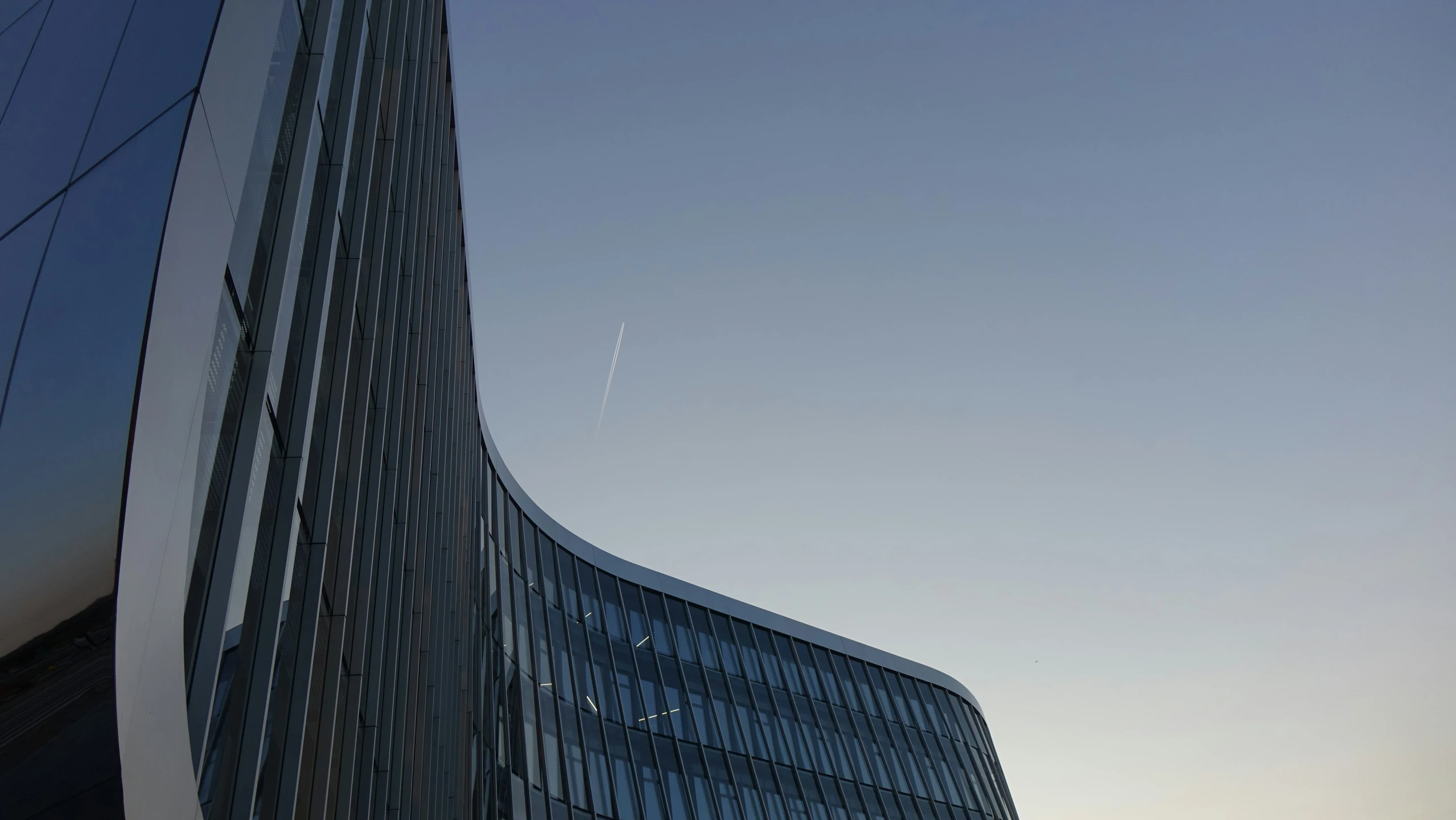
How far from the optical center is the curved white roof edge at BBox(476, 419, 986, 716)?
3020cm

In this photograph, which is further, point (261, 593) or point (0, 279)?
point (261, 593)

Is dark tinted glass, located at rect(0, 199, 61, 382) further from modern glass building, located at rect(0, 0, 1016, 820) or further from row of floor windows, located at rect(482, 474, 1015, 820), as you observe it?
row of floor windows, located at rect(482, 474, 1015, 820)

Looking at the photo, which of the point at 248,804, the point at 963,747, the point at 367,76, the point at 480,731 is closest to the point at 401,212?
the point at 367,76

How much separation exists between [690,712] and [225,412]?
2654cm

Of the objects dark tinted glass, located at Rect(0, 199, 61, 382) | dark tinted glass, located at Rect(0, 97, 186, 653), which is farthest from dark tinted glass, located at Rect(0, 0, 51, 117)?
dark tinted glass, located at Rect(0, 97, 186, 653)

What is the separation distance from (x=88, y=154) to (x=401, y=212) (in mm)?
7906

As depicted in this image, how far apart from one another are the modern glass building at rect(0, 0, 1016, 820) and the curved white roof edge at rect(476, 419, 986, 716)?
39.1 feet

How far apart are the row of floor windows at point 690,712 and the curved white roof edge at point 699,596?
296 mm

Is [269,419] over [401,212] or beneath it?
beneath

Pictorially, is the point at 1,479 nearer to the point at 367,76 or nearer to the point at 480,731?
the point at 367,76

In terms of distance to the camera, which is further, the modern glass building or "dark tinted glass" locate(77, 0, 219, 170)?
"dark tinted glass" locate(77, 0, 219, 170)

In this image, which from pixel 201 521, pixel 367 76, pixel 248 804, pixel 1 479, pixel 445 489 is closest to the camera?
pixel 1 479

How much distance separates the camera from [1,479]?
377 centimetres

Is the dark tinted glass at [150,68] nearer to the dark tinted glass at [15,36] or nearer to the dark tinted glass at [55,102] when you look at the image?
the dark tinted glass at [55,102]
